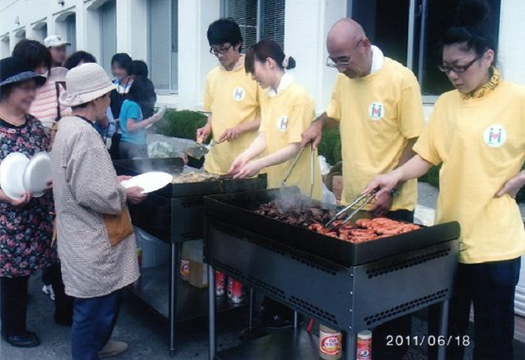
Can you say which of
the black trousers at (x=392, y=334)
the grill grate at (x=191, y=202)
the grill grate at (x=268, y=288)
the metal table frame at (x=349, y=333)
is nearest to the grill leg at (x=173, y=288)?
the grill grate at (x=191, y=202)

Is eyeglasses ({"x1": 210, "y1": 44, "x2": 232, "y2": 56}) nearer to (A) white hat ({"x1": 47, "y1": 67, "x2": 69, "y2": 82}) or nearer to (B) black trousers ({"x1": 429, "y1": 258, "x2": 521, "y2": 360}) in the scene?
(A) white hat ({"x1": 47, "y1": 67, "x2": 69, "y2": 82})

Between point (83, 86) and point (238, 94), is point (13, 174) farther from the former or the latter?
point (238, 94)

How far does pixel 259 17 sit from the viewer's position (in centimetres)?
900

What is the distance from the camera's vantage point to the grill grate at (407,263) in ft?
7.26

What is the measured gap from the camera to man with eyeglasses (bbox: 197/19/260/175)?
153 inches

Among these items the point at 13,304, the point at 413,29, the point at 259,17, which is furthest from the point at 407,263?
the point at 259,17

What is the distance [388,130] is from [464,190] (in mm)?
641

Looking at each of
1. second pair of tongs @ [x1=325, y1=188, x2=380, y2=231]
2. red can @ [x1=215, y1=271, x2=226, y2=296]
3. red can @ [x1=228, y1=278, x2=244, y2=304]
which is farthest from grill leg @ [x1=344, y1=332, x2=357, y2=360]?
red can @ [x1=215, y1=271, x2=226, y2=296]

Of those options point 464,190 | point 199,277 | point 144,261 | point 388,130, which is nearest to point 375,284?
point 464,190

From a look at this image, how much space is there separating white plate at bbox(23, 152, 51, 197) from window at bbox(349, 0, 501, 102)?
4398mm

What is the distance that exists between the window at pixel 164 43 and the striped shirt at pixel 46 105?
296 inches

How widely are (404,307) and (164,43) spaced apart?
10631 mm

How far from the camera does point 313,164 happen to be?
3.50 metres

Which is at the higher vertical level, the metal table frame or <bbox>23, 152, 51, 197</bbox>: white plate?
<bbox>23, 152, 51, 197</bbox>: white plate
